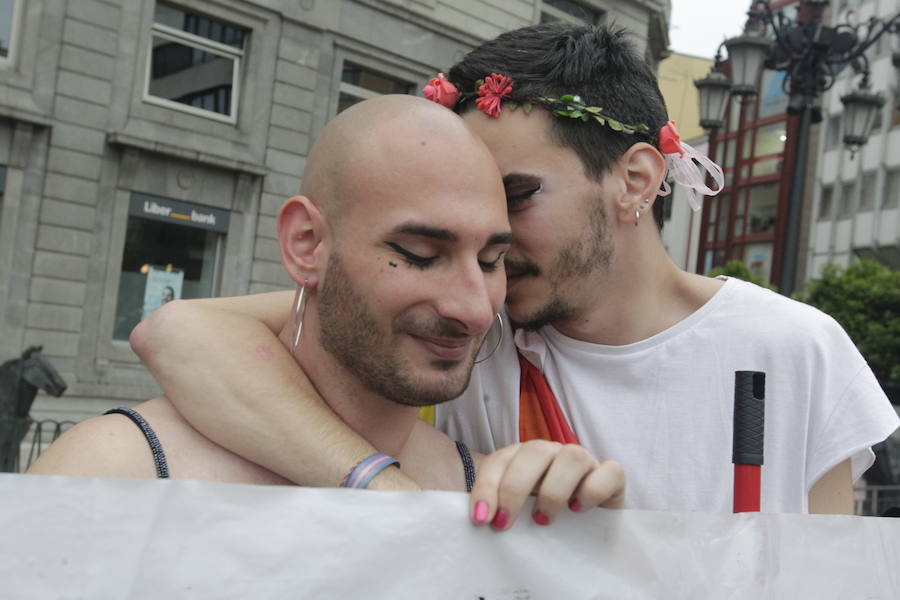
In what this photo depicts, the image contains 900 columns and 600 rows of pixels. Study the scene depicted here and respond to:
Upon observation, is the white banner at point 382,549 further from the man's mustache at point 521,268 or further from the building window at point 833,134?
the building window at point 833,134

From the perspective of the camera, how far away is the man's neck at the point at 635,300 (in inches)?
84.4

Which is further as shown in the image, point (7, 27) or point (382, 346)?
point (7, 27)

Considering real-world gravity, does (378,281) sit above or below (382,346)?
above

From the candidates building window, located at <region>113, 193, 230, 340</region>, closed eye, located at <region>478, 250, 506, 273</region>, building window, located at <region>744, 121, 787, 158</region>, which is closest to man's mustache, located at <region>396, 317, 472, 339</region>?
closed eye, located at <region>478, 250, 506, 273</region>

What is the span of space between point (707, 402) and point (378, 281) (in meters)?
0.87

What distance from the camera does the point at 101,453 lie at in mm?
1474

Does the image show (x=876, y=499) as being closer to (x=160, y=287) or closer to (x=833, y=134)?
(x=160, y=287)

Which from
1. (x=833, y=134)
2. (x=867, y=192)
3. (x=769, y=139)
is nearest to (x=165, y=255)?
(x=867, y=192)

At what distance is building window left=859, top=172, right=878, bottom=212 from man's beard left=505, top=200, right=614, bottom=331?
36859 mm

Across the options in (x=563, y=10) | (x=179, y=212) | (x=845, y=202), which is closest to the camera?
(x=179, y=212)

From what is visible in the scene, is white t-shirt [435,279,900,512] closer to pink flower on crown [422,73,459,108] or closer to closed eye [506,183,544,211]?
closed eye [506,183,544,211]

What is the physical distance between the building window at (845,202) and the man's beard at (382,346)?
129 feet

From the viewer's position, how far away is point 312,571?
115 centimetres

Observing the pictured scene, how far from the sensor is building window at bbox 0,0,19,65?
11.6 meters
